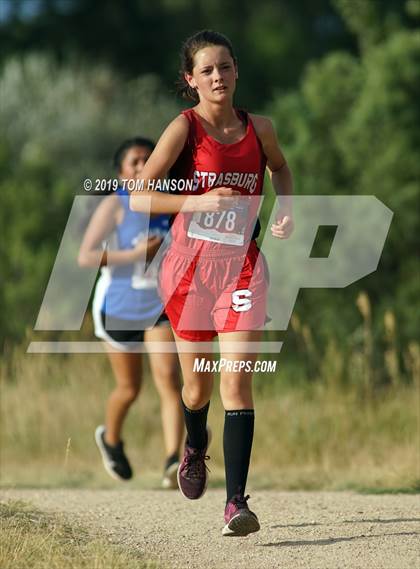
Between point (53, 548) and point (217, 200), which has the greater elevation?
point (217, 200)

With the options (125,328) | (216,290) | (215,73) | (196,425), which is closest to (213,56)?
(215,73)

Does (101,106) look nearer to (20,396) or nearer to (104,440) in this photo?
(20,396)

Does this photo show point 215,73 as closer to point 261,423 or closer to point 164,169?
point 164,169

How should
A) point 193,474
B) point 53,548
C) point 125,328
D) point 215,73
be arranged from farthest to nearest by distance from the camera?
point 125,328
point 193,474
point 215,73
point 53,548

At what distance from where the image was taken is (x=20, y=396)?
10.3 meters

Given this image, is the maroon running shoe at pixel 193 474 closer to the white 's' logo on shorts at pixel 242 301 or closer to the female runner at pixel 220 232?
the female runner at pixel 220 232

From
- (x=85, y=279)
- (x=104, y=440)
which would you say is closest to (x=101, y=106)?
(x=85, y=279)

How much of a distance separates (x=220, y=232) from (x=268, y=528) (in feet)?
4.90

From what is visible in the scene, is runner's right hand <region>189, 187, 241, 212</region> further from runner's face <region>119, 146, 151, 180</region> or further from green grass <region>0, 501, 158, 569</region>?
runner's face <region>119, 146, 151, 180</region>

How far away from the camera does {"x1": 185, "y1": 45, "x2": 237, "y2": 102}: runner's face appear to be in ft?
18.1

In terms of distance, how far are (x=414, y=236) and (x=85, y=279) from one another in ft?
11.9

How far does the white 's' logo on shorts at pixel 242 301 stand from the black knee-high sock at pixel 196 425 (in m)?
0.68

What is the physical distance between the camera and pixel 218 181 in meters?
5.48

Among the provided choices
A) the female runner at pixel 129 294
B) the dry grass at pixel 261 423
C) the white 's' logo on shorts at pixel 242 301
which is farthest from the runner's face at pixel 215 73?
the dry grass at pixel 261 423
